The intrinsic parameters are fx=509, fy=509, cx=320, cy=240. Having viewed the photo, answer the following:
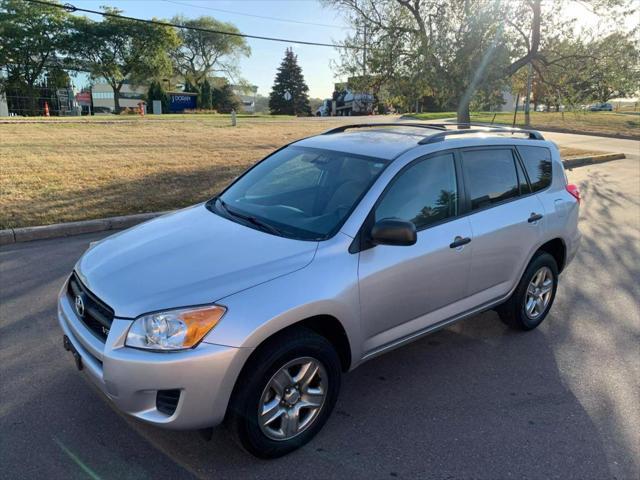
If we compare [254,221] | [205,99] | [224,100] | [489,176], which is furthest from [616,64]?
[224,100]

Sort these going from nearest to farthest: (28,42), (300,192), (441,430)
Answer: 1. (441,430)
2. (300,192)
3. (28,42)

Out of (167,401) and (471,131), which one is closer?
(167,401)

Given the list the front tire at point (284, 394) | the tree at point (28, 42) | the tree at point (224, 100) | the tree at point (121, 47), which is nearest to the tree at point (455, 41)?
the front tire at point (284, 394)

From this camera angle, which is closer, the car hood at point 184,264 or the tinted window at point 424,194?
the car hood at point 184,264

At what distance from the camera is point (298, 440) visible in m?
2.80

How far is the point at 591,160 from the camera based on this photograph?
16.5m

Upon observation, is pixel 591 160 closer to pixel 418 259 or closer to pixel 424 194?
pixel 424 194

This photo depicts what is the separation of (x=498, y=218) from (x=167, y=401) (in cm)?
261

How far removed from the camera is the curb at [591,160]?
15.5 meters

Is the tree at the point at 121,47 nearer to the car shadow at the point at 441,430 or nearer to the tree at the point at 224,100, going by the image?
the tree at the point at 224,100

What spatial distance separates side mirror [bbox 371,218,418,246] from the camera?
9.28 ft

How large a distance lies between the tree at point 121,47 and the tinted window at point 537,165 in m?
63.6

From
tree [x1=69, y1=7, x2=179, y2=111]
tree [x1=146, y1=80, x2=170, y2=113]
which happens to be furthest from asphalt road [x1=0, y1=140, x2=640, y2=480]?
tree [x1=146, y1=80, x2=170, y2=113]

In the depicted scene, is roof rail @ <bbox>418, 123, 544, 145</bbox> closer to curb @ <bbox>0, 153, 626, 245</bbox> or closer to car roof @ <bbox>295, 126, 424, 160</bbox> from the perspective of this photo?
car roof @ <bbox>295, 126, 424, 160</bbox>
